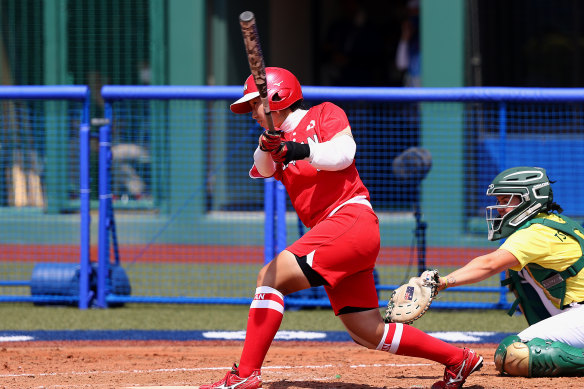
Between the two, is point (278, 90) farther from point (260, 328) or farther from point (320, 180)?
point (260, 328)

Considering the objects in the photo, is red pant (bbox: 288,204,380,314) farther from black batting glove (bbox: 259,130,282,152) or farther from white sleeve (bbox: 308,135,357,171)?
black batting glove (bbox: 259,130,282,152)

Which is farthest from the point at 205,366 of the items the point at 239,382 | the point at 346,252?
the point at 346,252

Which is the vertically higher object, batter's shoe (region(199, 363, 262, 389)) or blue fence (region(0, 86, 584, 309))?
blue fence (region(0, 86, 584, 309))

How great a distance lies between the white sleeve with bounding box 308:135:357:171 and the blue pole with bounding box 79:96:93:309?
403 centimetres

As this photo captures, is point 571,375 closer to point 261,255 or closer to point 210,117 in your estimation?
point 261,255

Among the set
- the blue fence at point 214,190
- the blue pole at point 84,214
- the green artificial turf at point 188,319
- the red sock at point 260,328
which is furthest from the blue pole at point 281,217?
the red sock at point 260,328

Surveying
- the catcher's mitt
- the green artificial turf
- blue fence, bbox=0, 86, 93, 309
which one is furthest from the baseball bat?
blue fence, bbox=0, 86, 93, 309

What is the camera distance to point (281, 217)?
8055 millimetres

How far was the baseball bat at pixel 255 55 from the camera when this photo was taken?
4.26 m

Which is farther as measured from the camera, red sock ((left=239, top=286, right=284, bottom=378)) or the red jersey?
the red jersey

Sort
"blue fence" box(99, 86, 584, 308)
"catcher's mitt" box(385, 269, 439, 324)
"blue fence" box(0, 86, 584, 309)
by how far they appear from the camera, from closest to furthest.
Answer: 1. "catcher's mitt" box(385, 269, 439, 324)
2. "blue fence" box(99, 86, 584, 308)
3. "blue fence" box(0, 86, 584, 309)

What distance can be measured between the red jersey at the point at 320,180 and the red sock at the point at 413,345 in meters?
0.72

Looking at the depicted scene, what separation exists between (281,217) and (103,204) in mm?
1619

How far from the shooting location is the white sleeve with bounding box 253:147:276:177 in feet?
15.9
